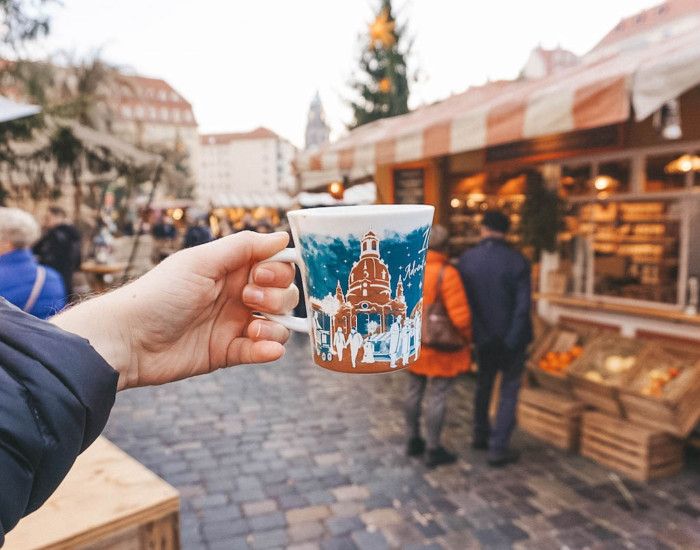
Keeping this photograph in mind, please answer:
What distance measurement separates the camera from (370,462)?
14.2 feet

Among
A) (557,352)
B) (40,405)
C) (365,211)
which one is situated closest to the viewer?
(40,405)

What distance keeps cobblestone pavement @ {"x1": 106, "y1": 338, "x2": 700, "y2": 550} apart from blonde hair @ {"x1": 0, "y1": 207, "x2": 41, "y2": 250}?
1.98 metres

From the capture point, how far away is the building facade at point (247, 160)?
104875 mm

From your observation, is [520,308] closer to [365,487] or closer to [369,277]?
[365,487]

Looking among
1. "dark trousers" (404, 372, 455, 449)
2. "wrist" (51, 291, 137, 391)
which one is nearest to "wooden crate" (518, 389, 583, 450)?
"dark trousers" (404, 372, 455, 449)

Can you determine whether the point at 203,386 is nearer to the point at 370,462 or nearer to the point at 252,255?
the point at 370,462

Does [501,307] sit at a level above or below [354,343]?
below

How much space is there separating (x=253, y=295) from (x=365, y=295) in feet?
0.91

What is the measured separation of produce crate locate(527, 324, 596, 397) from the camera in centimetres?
501

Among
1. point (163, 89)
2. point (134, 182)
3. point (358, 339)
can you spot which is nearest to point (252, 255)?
point (358, 339)

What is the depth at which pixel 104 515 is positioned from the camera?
5.92 ft

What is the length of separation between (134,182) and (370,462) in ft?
29.6

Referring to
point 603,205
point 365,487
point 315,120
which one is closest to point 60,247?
point 365,487

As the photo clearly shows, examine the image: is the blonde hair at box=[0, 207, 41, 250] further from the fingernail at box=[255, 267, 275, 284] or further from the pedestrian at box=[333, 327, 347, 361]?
the pedestrian at box=[333, 327, 347, 361]
